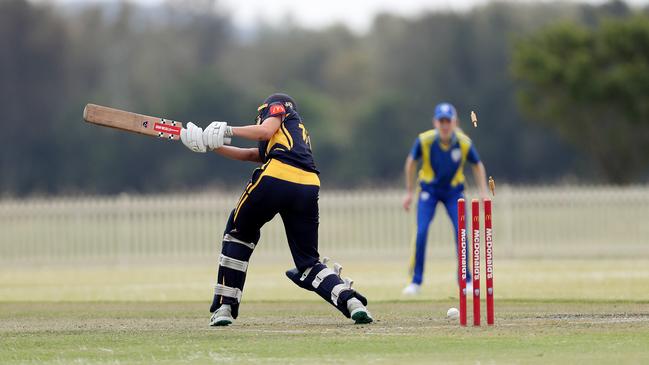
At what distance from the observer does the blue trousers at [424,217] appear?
14.5 metres

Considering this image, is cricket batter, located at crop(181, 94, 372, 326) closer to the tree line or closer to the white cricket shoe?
the white cricket shoe

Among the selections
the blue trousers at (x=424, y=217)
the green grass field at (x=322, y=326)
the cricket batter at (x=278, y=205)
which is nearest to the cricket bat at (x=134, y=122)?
the cricket batter at (x=278, y=205)

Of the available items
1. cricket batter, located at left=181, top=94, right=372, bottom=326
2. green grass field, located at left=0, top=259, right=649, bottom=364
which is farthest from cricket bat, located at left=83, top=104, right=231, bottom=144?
green grass field, located at left=0, top=259, right=649, bottom=364

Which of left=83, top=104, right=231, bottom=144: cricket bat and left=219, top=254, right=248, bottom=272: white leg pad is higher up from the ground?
left=83, top=104, right=231, bottom=144: cricket bat

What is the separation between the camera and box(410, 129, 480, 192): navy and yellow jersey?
14.7 meters

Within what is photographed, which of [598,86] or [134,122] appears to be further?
[598,86]

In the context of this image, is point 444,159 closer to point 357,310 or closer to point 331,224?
point 357,310

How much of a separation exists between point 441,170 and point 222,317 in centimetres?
513

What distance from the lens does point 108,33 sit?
8569cm

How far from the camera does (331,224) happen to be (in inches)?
983

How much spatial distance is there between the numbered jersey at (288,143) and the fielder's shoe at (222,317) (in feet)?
3.88

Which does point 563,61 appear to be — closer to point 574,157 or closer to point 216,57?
point 574,157

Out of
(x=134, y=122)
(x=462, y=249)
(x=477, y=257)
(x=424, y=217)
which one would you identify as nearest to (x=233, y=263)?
(x=134, y=122)

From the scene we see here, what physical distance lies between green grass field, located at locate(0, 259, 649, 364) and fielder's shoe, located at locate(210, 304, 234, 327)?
130 millimetres
